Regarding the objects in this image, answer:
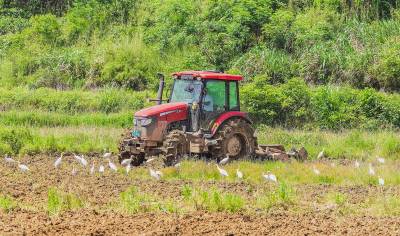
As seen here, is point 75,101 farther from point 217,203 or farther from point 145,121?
point 217,203

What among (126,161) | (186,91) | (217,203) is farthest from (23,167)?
(217,203)

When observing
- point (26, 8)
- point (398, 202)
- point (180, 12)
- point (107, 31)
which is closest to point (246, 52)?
point (180, 12)

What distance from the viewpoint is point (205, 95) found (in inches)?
603

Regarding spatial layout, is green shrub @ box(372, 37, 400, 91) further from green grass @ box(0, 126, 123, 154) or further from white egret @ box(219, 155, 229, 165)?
white egret @ box(219, 155, 229, 165)

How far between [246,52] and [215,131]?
1283 cm

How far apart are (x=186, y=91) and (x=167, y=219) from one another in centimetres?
626

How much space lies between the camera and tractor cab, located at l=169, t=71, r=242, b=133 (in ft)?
49.9

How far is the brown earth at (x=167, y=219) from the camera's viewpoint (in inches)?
346

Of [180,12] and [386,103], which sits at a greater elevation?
[180,12]

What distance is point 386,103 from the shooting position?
2284 centimetres

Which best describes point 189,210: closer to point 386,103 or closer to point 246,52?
point 386,103

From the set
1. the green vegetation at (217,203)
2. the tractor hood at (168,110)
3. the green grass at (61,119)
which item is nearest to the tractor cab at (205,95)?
the tractor hood at (168,110)

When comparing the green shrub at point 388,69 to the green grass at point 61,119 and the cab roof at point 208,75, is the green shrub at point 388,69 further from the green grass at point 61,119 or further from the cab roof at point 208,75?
the cab roof at point 208,75

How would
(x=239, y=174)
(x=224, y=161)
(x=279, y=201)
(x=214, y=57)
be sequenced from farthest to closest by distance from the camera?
(x=214, y=57), (x=224, y=161), (x=239, y=174), (x=279, y=201)
